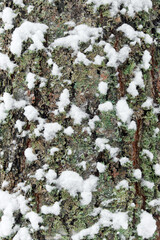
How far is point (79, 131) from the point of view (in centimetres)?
86

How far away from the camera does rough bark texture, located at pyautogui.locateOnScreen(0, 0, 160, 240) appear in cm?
84

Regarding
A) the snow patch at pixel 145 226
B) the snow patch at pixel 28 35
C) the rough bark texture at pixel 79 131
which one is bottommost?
the snow patch at pixel 145 226

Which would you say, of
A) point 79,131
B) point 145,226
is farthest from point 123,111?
point 145,226

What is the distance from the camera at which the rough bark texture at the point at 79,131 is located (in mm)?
840

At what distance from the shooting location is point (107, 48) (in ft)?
2.86

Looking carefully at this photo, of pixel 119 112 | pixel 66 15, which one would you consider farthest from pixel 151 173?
pixel 66 15

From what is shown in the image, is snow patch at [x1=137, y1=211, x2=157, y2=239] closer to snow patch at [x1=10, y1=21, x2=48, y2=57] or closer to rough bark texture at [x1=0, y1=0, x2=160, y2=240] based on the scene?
rough bark texture at [x1=0, y1=0, x2=160, y2=240]

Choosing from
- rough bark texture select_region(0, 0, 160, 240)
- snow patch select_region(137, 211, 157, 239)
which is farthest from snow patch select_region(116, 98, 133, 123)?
snow patch select_region(137, 211, 157, 239)

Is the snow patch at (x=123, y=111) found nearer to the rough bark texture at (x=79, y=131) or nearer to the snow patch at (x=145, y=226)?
the rough bark texture at (x=79, y=131)

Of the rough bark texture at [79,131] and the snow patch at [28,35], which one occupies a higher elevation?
the snow patch at [28,35]

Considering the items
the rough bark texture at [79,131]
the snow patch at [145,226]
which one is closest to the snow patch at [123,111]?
the rough bark texture at [79,131]

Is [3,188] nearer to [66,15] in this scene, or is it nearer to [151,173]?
[151,173]

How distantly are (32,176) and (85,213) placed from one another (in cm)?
21

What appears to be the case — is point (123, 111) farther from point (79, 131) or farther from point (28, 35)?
point (28, 35)
